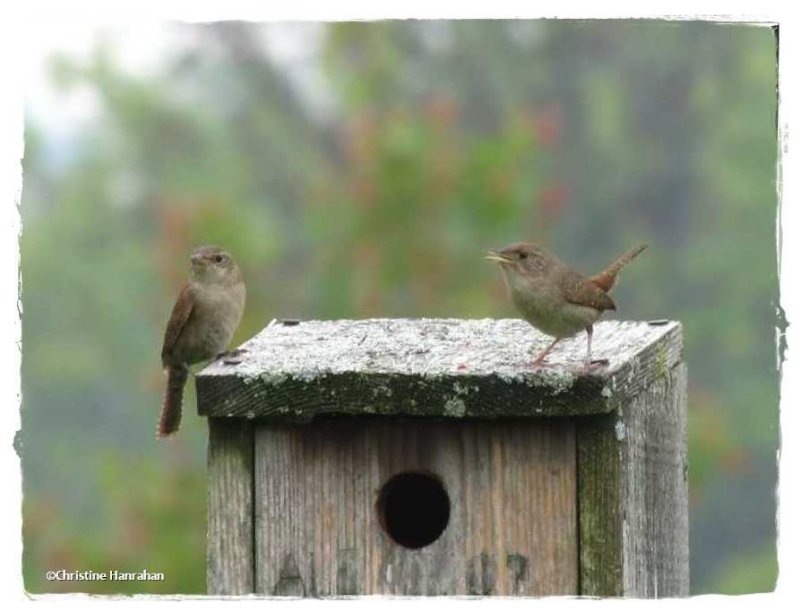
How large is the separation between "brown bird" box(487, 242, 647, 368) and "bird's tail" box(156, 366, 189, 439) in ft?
4.72

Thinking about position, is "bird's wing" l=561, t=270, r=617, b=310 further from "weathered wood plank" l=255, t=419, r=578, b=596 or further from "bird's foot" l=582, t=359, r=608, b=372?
"weathered wood plank" l=255, t=419, r=578, b=596

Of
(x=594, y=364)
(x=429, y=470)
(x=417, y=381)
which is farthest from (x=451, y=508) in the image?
(x=594, y=364)

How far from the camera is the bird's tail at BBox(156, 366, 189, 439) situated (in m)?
5.52

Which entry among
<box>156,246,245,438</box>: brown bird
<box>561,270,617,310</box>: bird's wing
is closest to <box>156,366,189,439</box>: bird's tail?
<box>156,246,245,438</box>: brown bird

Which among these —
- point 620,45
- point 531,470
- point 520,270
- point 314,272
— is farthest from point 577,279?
point 620,45

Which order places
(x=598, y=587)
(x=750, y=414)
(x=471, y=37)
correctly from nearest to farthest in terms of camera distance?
(x=598, y=587) < (x=750, y=414) < (x=471, y=37)

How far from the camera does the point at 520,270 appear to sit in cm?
441

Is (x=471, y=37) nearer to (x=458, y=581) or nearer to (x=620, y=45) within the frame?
(x=620, y=45)

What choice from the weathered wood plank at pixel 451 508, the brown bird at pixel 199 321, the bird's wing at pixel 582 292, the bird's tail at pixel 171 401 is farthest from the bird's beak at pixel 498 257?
the bird's tail at pixel 171 401

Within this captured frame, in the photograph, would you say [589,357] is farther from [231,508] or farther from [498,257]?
[231,508]

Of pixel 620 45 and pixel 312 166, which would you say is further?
pixel 620 45

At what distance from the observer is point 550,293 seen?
432cm

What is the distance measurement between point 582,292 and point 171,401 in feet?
5.69

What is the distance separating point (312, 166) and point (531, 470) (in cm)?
857
